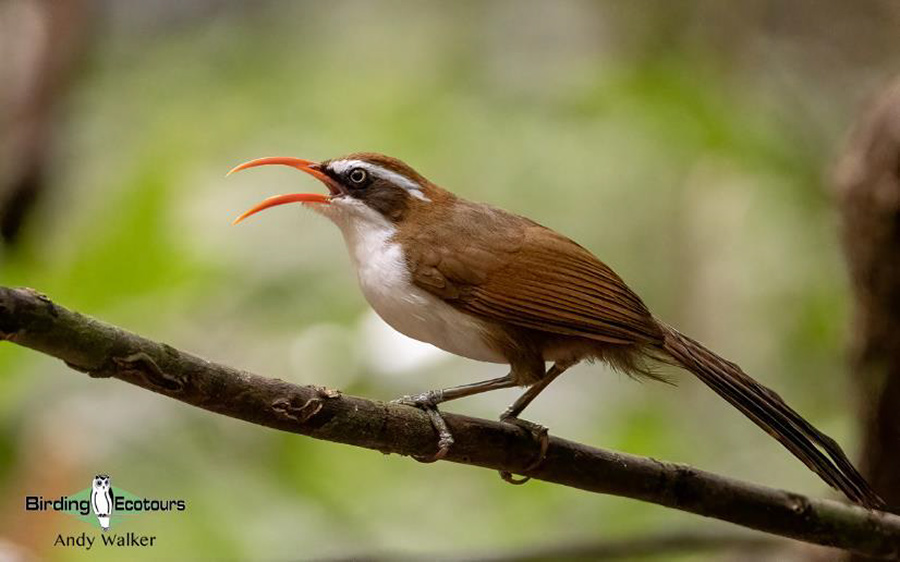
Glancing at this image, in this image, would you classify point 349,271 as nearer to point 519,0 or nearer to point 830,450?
point 830,450

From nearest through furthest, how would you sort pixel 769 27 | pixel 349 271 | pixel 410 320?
pixel 410 320 < pixel 349 271 < pixel 769 27

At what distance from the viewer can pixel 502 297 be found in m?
2.96

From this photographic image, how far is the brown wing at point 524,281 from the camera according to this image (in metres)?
2.96

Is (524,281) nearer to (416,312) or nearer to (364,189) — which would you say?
(416,312)

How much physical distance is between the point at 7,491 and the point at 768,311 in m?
4.02

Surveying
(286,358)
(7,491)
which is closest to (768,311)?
(286,358)

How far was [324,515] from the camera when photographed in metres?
3.88

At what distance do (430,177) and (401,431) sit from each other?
10.3 feet

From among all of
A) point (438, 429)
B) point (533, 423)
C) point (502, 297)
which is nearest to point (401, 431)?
point (438, 429)

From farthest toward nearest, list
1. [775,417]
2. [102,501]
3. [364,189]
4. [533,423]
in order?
1. [102,501]
2. [364,189]
3. [775,417]
4. [533,423]

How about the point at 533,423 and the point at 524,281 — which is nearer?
the point at 533,423

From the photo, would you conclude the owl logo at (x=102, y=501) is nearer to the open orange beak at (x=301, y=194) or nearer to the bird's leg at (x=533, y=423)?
the open orange beak at (x=301, y=194)

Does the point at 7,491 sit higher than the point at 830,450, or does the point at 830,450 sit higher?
the point at 7,491

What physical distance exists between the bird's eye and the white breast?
0.26 meters
